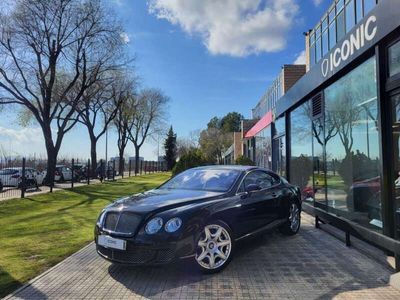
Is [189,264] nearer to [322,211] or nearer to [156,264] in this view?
[156,264]

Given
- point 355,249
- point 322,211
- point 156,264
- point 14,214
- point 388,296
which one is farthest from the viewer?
point 14,214

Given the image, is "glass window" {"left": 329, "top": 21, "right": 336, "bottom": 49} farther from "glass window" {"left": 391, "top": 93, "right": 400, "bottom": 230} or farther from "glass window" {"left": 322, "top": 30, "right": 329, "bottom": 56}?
"glass window" {"left": 391, "top": 93, "right": 400, "bottom": 230}

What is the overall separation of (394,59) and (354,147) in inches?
101

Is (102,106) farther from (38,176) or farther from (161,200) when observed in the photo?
(161,200)

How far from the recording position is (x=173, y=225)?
5.43 meters

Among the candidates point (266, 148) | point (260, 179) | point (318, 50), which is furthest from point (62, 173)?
point (260, 179)

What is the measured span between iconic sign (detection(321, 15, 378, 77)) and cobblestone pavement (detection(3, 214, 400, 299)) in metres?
3.56

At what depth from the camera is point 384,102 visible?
6.24 m

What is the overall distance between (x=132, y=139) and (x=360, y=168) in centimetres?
5570

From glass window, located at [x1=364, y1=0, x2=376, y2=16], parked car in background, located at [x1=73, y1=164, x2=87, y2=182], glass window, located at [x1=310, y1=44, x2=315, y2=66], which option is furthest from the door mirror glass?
parked car in background, located at [x1=73, y1=164, x2=87, y2=182]

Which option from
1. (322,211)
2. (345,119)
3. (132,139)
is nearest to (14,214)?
(322,211)

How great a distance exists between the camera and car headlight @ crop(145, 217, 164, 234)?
17.7 feet

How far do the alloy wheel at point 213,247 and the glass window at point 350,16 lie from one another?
1150 cm

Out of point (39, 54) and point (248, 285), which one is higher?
point (39, 54)
